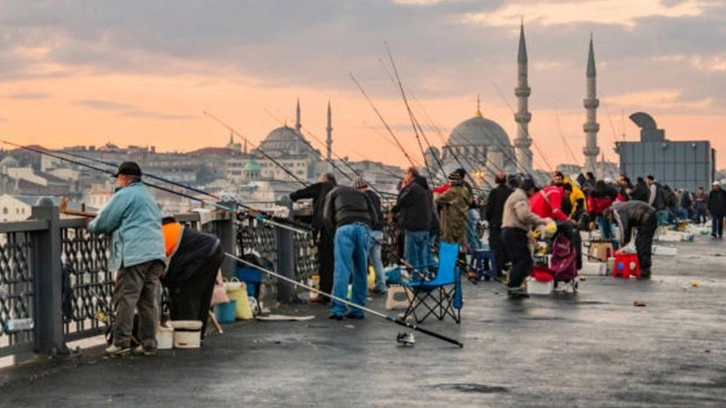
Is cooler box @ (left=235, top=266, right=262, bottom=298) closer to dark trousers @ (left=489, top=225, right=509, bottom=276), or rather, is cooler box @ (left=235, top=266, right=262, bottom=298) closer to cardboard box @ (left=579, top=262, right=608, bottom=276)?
dark trousers @ (left=489, top=225, right=509, bottom=276)

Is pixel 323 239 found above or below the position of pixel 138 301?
above

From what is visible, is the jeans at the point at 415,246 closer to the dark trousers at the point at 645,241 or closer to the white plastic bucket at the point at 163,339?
the dark trousers at the point at 645,241

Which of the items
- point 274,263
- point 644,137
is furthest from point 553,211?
point 644,137

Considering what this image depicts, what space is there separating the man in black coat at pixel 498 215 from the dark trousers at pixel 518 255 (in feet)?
9.90

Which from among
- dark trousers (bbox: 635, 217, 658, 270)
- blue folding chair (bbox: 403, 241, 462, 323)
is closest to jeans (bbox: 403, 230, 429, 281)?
blue folding chair (bbox: 403, 241, 462, 323)

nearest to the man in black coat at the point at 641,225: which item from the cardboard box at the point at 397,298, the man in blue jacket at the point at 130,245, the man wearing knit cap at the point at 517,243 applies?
the man wearing knit cap at the point at 517,243

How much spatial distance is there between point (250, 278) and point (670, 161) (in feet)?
183

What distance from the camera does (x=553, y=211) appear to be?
731 inches

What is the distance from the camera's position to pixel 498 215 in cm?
2122

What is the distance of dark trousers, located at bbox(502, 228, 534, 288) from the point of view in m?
17.8

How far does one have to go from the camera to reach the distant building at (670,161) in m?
68.2

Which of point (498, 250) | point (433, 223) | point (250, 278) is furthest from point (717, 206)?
point (250, 278)

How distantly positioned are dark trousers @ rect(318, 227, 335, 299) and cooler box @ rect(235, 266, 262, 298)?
164cm

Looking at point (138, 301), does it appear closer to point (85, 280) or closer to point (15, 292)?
point (85, 280)
